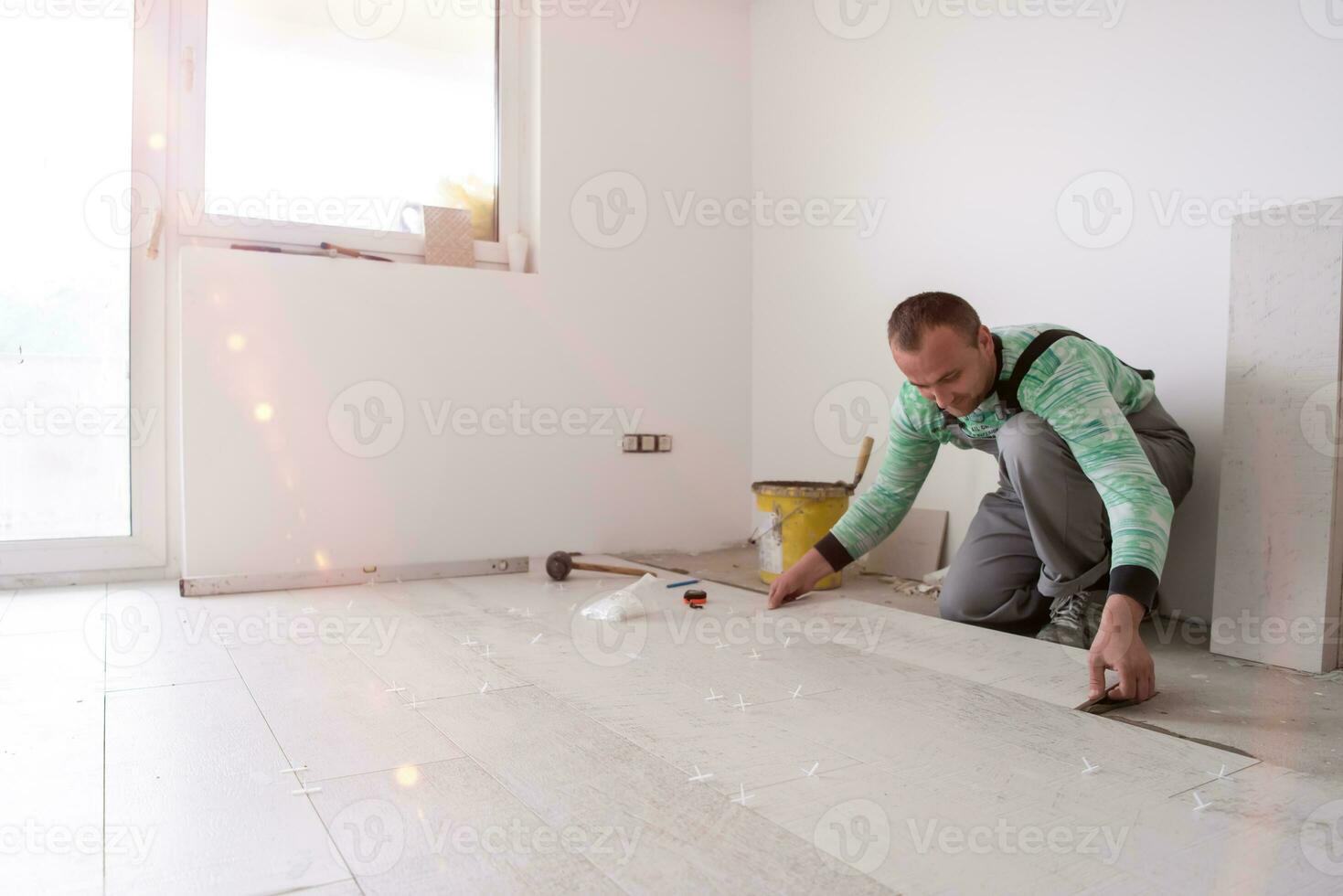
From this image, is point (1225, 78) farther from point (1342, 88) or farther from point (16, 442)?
point (16, 442)

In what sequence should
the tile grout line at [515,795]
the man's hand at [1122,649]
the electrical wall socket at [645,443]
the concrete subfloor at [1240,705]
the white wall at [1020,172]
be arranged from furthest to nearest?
1. the electrical wall socket at [645,443]
2. the white wall at [1020,172]
3. the man's hand at [1122,649]
4. the concrete subfloor at [1240,705]
5. the tile grout line at [515,795]

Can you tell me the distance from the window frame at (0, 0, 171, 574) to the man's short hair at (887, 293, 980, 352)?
247 centimetres

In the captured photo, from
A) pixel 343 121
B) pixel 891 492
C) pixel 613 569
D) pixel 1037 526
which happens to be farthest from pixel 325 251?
pixel 1037 526

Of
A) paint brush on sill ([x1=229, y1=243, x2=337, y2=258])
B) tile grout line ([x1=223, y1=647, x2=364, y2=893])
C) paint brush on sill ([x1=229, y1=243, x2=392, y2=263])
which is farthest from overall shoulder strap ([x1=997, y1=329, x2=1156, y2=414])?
paint brush on sill ([x1=229, y1=243, x2=337, y2=258])

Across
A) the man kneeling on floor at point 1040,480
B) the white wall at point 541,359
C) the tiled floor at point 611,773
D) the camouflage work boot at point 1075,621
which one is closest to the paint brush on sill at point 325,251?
the white wall at point 541,359

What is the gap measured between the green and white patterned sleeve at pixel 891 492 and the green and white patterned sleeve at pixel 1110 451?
338mm

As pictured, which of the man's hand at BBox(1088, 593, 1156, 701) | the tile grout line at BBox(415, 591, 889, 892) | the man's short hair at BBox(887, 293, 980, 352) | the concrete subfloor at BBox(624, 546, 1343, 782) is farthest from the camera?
the man's short hair at BBox(887, 293, 980, 352)

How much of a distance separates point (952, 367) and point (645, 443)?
1929 mm

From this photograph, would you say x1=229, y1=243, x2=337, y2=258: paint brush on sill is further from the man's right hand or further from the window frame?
the man's right hand

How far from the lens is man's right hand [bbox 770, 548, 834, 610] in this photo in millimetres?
2446

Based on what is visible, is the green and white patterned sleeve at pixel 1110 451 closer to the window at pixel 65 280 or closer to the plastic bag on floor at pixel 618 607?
the plastic bag on floor at pixel 618 607

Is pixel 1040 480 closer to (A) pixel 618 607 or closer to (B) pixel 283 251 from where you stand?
(A) pixel 618 607

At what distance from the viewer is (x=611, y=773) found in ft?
4.36

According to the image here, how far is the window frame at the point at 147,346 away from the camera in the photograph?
3027 millimetres
